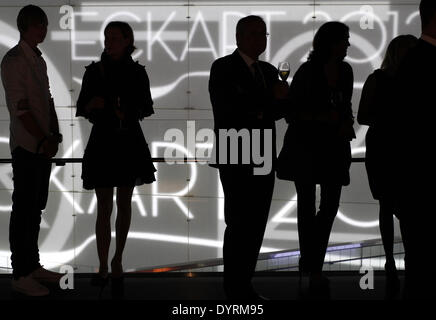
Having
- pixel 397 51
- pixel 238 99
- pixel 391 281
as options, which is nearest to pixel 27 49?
pixel 238 99

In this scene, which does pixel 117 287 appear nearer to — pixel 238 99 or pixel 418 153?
pixel 238 99

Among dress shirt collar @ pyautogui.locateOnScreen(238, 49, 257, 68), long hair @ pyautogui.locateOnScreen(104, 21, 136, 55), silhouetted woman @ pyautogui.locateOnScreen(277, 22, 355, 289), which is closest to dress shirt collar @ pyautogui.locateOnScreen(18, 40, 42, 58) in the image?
long hair @ pyautogui.locateOnScreen(104, 21, 136, 55)

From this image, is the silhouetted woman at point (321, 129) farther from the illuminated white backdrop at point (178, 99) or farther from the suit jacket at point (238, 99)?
the illuminated white backdrop at point (178, 99)

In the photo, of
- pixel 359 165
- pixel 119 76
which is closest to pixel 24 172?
pixel 119 76

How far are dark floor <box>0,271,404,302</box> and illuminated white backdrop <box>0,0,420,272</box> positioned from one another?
3.61 meters

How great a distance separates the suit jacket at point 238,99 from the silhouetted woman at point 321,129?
20 cm

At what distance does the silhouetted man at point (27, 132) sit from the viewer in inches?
103

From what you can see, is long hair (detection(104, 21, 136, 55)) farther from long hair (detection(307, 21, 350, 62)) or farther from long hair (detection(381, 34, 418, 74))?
long hair (detection(381, 34, 418, 74))

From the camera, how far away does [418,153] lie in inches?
74.6

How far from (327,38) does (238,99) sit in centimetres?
53

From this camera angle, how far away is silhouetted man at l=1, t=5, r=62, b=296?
2.61m

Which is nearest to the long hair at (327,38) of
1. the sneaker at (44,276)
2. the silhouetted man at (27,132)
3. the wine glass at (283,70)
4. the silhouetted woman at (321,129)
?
the silhouetted woman at (321,129)
